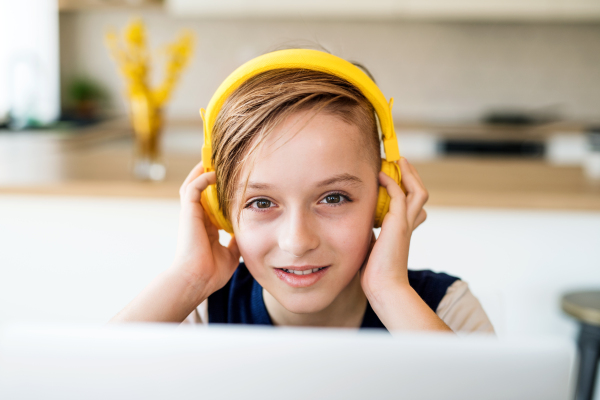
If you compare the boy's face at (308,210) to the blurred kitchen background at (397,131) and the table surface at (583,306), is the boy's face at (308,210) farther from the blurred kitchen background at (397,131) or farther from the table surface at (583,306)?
the table surface at (583,306)

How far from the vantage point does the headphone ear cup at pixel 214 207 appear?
81 cm

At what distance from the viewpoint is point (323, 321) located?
2.96 feet

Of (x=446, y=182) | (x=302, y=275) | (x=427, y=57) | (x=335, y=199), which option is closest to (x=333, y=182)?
(x=335, y=199)

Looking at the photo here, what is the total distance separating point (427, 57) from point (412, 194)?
361 centimetres

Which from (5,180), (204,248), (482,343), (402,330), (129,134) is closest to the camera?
(482,343)

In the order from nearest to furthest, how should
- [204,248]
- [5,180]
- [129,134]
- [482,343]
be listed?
[482,343], [204,248], [5,180], [129,134]

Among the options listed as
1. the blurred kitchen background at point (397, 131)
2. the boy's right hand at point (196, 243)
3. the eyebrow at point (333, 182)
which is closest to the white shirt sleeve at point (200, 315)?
the boy's right hand at point (196, 243)

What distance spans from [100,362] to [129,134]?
3.53 m

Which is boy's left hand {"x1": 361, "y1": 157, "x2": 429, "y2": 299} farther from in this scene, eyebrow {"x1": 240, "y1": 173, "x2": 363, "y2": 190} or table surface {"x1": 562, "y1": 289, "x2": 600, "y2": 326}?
table surface {"x1": 562, "y1": 289, "x2": 600, "y2": 326}

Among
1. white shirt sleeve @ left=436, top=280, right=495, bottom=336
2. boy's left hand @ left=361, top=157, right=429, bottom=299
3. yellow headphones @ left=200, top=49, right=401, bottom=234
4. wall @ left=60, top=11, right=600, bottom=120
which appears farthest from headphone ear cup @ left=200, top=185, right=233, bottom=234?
wall @ left=60, top=11, right=600, bottom=120

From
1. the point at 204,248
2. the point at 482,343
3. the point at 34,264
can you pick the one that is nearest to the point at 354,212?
the point at 204,248

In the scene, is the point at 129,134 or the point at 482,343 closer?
the point at 482,343

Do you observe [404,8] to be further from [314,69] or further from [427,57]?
[314,69]

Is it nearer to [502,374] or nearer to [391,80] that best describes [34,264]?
[502,374]
